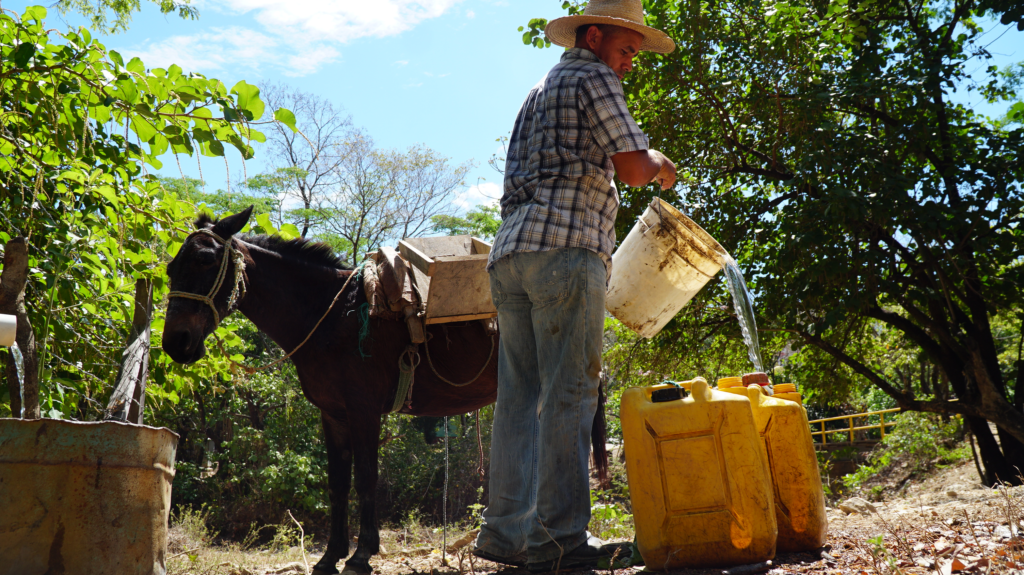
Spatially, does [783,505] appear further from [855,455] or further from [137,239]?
[855,455]

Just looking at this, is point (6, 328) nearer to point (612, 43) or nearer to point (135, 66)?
point (135, 66)

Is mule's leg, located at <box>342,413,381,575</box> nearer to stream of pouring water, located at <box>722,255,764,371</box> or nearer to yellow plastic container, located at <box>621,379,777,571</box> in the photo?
yellow plastic container, located at <box>621,379,777,571</box>

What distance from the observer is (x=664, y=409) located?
2492mm

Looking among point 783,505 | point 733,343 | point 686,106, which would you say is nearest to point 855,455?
point 733,343

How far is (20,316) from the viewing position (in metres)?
2.73

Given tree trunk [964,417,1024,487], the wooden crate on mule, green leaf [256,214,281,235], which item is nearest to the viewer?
the wooden crate on mule

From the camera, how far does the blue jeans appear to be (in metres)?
2.56

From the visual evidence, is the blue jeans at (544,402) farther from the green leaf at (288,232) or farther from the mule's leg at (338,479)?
the green leaf at (288,232)

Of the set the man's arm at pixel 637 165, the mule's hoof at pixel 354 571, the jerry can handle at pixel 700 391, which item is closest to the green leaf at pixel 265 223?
the mule's hoof at pixel 354 571

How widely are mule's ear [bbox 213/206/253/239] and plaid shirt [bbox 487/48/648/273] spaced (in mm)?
1750

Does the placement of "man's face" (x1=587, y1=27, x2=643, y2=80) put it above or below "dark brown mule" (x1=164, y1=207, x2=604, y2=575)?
above

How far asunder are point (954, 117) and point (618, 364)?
542 cm

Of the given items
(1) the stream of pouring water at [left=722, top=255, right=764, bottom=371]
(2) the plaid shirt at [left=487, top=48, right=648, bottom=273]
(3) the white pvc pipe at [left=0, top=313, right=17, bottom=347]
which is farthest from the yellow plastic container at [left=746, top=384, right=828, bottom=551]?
(3) the white pvc pipe at [left=0, top=313, right=17, bottom=347]

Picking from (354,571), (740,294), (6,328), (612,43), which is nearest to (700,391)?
(740,294)
